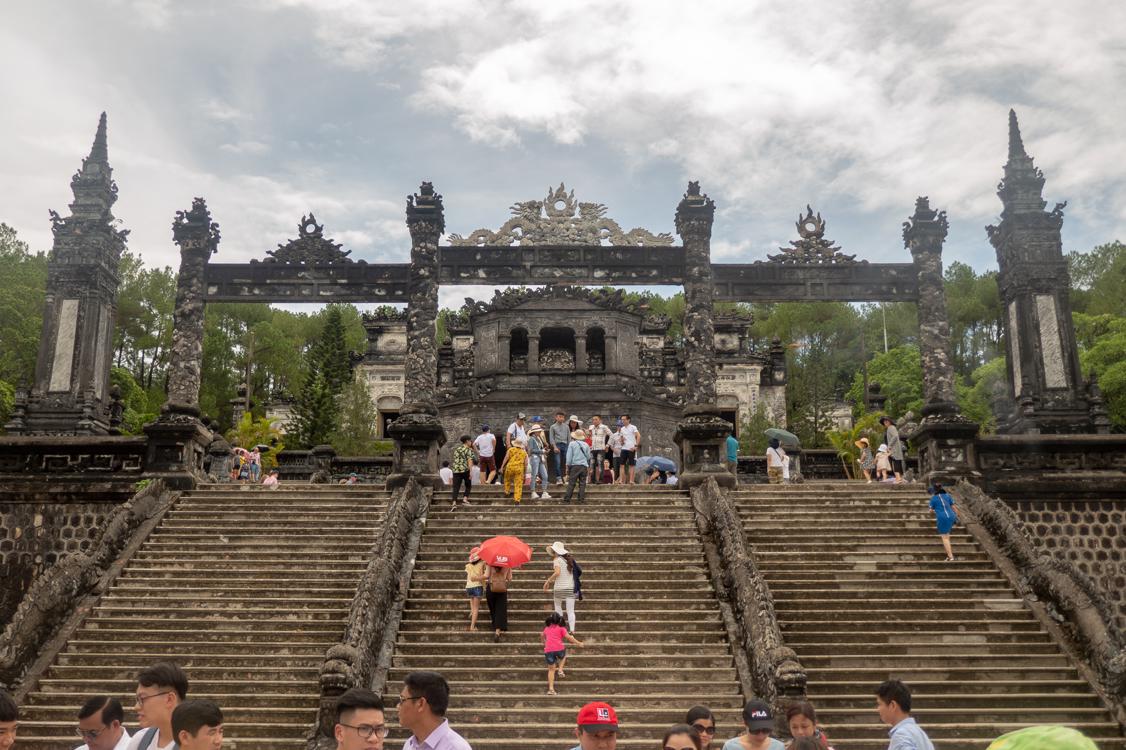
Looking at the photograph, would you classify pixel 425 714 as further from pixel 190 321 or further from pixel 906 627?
pixel 190 321

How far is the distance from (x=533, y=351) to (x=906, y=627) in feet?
82.7

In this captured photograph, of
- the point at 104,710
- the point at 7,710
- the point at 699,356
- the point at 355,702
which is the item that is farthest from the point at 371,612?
the point at 699,356

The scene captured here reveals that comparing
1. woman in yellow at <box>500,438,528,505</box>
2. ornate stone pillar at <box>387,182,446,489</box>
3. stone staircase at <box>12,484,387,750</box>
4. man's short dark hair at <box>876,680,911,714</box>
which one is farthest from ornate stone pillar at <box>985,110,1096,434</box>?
man's short dark hair at <box>876,680,911,714</box>

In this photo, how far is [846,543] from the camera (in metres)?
13.4

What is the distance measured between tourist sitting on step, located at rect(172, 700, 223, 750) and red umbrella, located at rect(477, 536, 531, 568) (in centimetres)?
700

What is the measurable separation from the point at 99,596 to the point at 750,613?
27.2 ft

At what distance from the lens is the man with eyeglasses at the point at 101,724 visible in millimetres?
4930

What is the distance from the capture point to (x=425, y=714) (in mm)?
4242

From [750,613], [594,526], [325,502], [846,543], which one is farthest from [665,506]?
[325,502]

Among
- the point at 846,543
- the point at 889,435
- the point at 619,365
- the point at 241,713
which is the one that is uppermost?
the point at 619,365

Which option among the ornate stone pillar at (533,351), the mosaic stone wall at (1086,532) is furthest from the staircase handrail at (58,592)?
the ornate stone pillar at (533,351)

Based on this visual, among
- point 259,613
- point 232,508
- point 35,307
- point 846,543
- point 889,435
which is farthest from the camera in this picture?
point 35,307

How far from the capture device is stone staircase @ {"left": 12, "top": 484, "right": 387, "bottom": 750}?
10219 mm

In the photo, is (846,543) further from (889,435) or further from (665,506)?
(889,435)
